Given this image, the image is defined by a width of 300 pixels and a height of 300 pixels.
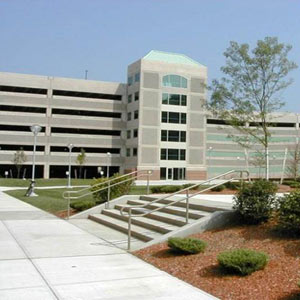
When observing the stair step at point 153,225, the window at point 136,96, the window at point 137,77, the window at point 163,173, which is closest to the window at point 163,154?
the window at point 163,173

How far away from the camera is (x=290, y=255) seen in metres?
7.34

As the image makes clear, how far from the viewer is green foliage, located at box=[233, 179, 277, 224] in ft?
31.0

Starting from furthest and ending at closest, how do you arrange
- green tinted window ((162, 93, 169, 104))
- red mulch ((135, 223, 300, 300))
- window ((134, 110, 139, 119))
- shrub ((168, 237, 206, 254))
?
window ((134, 110, 139, 119)) < green tinted window ((162, 93, 169, 104)) < shrub ((168, 237, 206, 254)) < red mulch ((135, 223, 300, 300))

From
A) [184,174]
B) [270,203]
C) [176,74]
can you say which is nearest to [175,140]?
[184,174]

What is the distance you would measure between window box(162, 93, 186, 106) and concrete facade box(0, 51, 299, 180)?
0.17 meters

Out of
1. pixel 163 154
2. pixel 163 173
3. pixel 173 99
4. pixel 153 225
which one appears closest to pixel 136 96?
pixel 173 99

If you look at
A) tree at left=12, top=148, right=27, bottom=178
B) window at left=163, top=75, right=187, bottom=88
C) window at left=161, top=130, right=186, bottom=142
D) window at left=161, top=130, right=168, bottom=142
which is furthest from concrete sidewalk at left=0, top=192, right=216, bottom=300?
window at left=163, top=75, right=187, bottom=88

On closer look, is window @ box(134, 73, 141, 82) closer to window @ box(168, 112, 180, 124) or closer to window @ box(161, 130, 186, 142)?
window @ box(168, 112, 180, 124)

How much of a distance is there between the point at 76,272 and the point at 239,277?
2765mm

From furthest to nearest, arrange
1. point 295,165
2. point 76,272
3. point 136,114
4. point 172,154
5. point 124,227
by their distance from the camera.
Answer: point 136,114 → point 172,154 → point 295,165 → point 124,227 → point 76,272

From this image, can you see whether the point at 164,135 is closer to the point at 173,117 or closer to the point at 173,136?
the point at 173,136

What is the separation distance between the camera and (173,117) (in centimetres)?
7075

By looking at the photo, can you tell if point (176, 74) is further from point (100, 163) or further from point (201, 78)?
point (100, 163)

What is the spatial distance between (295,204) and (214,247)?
1.82 meters
